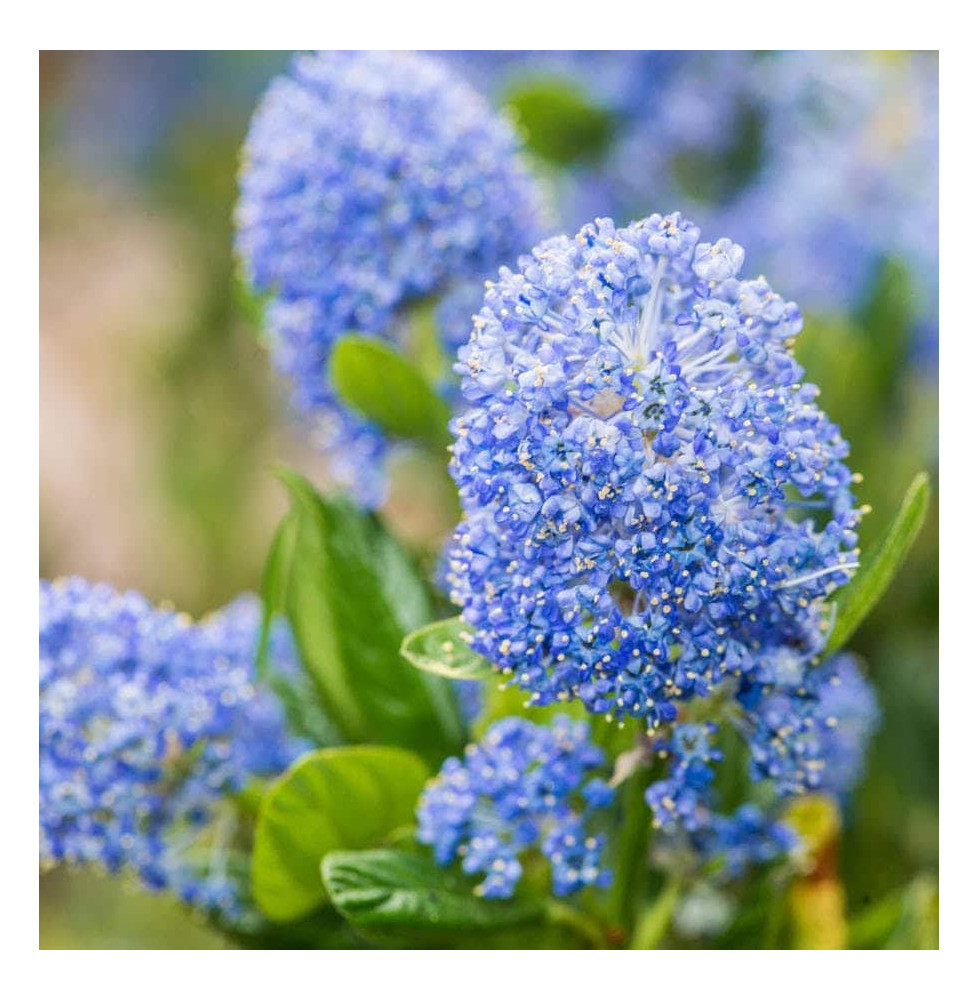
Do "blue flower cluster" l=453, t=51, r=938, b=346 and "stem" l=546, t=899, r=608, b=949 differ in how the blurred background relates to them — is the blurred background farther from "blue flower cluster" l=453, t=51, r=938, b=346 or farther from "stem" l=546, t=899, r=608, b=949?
"stem" l=546, t=899, r=608, b=949

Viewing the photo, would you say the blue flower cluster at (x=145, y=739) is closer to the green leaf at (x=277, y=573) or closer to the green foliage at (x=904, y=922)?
the green leaf at (x=277, y=573)

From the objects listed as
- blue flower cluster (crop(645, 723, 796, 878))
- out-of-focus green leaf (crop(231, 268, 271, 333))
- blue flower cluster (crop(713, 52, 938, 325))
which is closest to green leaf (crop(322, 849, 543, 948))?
blue flower cluster (crop(645, 723, 796, 878))

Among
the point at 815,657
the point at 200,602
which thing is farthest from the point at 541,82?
the point at 815,657

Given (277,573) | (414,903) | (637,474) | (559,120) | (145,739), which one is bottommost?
(414,903)

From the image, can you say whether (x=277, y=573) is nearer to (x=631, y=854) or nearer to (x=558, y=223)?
(x=631, y=854)

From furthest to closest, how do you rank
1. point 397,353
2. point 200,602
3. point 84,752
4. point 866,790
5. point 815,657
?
point 200,602 < point 866,790 < point 397,353 < point 84,752 < point 815,657

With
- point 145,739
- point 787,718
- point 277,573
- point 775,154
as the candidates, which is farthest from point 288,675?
Result: point 775,154
